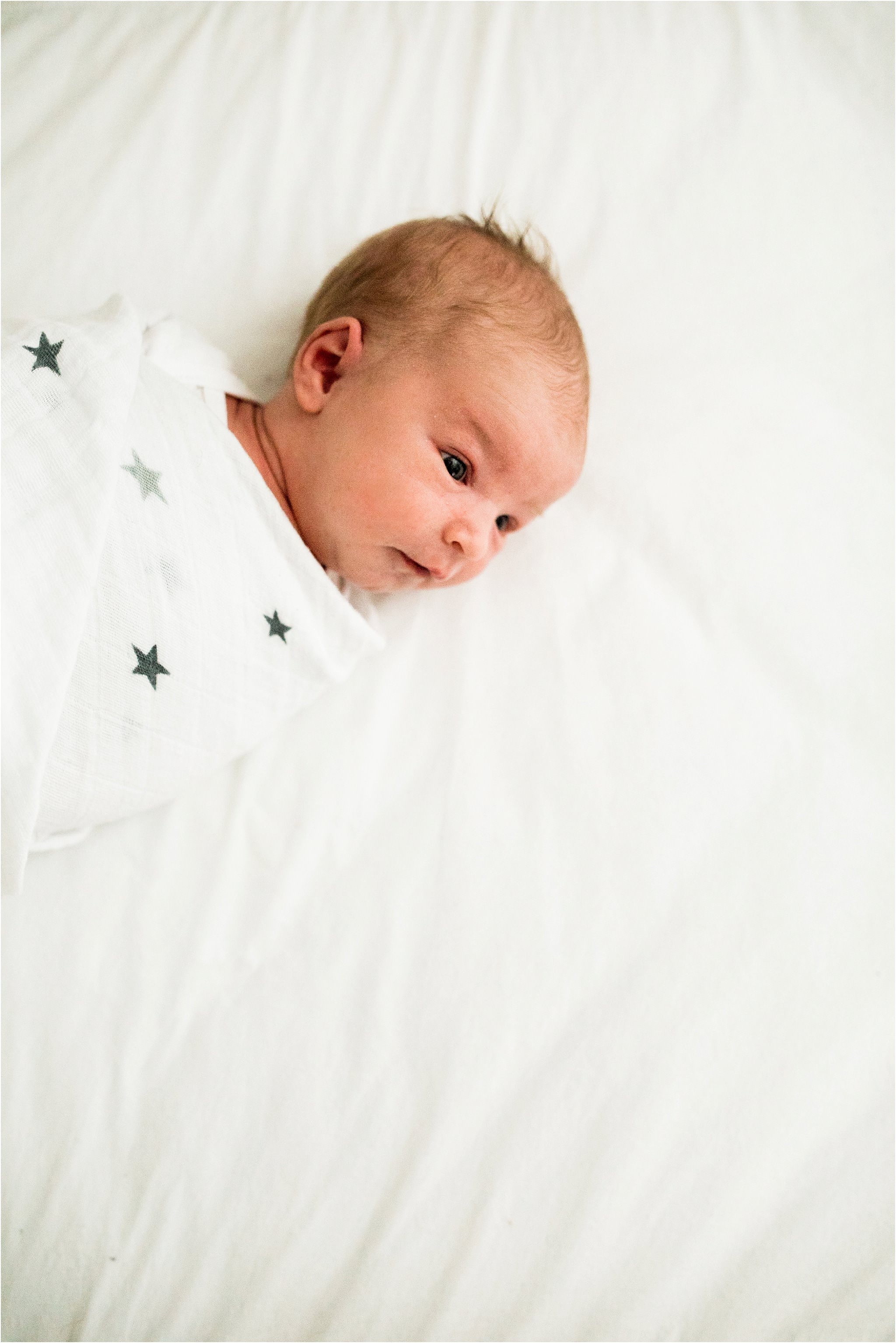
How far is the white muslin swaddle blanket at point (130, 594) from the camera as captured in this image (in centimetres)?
82

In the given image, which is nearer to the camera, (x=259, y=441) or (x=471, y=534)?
(x=471, y=534)

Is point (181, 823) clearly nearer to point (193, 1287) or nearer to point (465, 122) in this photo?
point (193, 1287)

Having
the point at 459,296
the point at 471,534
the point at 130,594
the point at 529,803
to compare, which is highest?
the point at 459,296

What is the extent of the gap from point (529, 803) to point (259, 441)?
53 cm

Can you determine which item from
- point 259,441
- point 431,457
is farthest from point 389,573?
point 259,441

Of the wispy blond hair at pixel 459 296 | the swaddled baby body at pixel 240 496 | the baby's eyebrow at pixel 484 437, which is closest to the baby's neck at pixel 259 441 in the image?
the swaddled baby body at pixel 240 496

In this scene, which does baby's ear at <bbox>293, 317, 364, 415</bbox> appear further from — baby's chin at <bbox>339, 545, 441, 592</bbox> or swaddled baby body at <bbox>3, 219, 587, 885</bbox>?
baby's chin at <bbox>339, 545, 441, 592</bbox>

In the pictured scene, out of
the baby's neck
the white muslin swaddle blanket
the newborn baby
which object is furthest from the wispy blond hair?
the white muslin swaddle blanket

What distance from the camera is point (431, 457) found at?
0.95 m

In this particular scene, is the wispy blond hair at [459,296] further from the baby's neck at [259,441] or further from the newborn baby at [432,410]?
the baby's neck at [259,441]

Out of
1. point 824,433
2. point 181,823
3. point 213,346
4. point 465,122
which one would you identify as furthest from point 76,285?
point 824,433

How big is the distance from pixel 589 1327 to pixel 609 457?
944 mm

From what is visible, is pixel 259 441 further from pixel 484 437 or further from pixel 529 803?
pixel 529 803

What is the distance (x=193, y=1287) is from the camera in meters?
0.86
